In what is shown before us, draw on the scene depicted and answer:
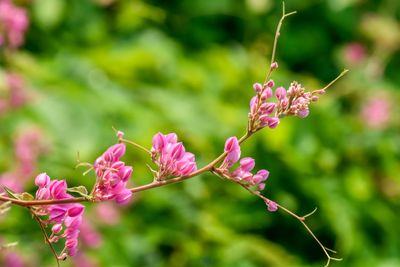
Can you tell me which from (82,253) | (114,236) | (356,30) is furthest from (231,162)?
(356,30)

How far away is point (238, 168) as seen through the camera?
38.3 inches

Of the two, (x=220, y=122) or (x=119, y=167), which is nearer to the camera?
(x=119, y=167)

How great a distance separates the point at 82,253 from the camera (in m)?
2.73

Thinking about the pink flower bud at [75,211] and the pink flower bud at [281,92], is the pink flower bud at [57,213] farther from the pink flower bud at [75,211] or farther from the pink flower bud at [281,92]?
the pink flower bud at [281,92]

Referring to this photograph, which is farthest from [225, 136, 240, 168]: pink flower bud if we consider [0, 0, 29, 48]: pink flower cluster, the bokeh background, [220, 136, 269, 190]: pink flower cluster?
the bokeh background

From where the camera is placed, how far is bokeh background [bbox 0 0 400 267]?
2949 millimetres

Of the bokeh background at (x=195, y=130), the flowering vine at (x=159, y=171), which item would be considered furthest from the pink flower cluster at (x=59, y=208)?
the bokeh background at (x=195, y=130)

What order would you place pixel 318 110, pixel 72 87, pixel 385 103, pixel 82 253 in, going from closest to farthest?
pixel 82 253
pixel 72 87
pixel 318 110
pixel 385 103

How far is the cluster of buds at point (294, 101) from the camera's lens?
0.96 m

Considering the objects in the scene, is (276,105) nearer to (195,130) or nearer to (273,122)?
(273,122)

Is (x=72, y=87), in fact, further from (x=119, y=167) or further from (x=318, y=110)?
(x=119, y=167)

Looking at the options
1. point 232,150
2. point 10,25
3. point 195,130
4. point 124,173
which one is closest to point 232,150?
point 232,150

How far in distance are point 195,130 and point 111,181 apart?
2.31m

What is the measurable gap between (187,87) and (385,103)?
90cm
